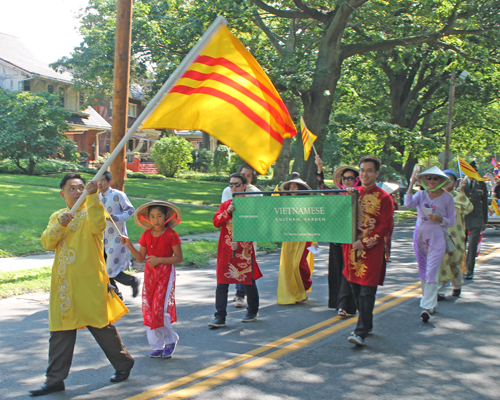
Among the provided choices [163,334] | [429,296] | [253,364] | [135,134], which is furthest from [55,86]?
[253,364]

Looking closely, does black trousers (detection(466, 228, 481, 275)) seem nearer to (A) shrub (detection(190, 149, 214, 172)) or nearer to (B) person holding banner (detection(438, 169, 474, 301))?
(B) person holding banner (detection(438, 169, 474, 301))

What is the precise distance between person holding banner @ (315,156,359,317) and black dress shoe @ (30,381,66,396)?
3693mm

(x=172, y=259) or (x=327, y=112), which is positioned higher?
(x=327, y=112)

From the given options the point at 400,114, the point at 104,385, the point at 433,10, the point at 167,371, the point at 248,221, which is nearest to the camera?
the point at 104,385

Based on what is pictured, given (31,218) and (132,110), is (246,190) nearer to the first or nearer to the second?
(31,218)

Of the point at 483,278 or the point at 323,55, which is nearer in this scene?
the point at 483,278

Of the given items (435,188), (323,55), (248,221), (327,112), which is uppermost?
(323,55)

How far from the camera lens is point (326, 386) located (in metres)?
4.66

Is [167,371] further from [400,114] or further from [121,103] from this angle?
[400,114]

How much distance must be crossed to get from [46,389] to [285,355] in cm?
224

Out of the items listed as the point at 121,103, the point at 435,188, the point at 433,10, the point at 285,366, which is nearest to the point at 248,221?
the point at 285,366

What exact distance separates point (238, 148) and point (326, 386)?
7.23 feet

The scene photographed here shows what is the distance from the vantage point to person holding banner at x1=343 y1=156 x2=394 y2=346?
228 inches

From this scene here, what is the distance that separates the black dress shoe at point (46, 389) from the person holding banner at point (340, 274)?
369cm
